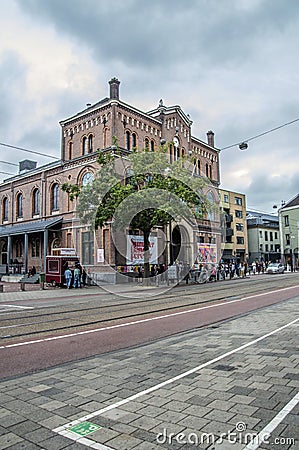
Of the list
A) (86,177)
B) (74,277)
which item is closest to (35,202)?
(86,177)

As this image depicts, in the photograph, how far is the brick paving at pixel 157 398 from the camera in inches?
135

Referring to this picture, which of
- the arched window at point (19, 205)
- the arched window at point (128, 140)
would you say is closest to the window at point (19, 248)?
the arched window at point (19, 205)

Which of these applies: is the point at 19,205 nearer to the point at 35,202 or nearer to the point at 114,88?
the point at 35,202

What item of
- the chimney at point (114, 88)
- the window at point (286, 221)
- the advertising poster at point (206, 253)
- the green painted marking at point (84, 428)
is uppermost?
the chimney at point (114, 88)

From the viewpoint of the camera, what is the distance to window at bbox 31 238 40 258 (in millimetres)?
38000

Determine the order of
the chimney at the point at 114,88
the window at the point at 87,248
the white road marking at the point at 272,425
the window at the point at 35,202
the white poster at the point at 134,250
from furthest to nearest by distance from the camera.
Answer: the window at the point at 35,202 → the window at the point at 87,248 → the chimney at the point at 114,88 → the white poster at the point at 134,250 → the white road marking at the point at 272,425

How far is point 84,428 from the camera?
12.0ft

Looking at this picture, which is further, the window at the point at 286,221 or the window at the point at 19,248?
the window at the point at 286,221

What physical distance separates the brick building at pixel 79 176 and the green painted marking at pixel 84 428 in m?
24.8

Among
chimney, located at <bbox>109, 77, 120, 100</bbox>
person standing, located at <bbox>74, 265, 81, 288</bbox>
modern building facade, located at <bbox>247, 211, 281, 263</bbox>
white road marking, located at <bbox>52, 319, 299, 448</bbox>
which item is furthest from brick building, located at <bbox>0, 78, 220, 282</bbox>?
modern building facade, located at <bbox>247, 211, 281, 263</bbox>

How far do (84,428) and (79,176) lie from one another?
31454 millimetres

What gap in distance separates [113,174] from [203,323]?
1626 cm

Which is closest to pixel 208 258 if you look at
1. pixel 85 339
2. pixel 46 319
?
pixel 46 319

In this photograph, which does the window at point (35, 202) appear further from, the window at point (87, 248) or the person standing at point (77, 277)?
the person standing at point (77, 277)
